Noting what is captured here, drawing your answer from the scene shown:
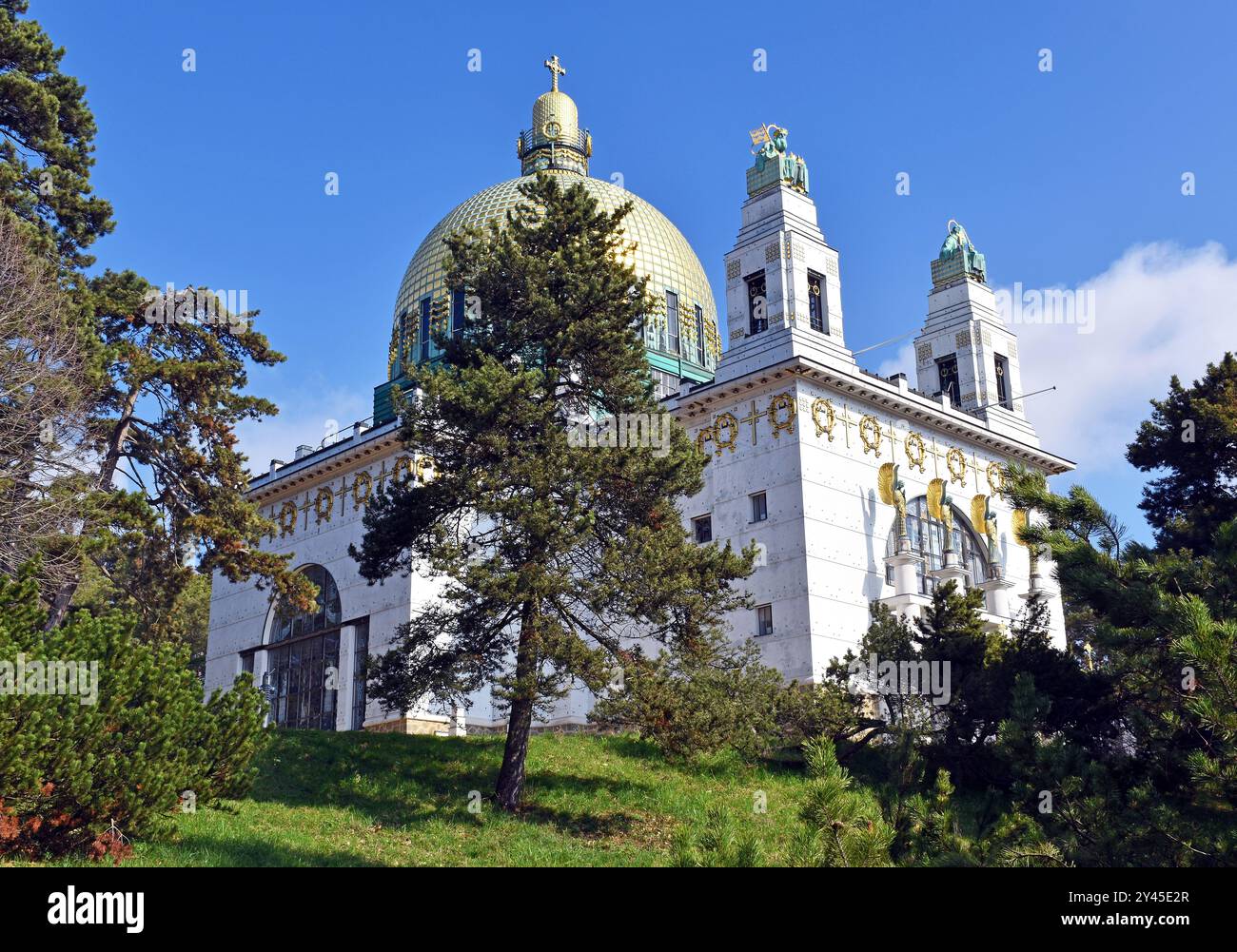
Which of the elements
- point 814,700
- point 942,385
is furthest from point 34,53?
point 942,385

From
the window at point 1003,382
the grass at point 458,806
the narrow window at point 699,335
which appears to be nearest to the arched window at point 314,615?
the grass at point 458,806

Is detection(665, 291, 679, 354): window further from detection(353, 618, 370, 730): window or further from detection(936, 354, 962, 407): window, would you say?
detection(353, 618, 370, 730): window

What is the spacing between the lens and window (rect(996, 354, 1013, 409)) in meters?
46.7

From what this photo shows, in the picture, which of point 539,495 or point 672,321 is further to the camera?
point 672,321

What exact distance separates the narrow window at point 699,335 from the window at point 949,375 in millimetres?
9753

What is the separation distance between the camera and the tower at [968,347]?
4597 centimetres

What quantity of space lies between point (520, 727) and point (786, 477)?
14.8 meters

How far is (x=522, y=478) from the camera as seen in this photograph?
83.2 feet

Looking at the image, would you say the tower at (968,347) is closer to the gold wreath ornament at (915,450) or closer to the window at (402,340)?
the gold wreath ornament at (915,450)

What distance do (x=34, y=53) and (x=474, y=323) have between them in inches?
548

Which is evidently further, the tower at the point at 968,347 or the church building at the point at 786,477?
the tower at the point at 968,347

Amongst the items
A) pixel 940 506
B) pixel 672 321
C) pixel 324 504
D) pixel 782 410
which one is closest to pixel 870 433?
pixel 782 410

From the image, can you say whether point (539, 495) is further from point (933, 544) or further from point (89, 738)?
point (933, 544)

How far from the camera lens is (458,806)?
2516 centimetres
